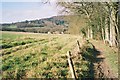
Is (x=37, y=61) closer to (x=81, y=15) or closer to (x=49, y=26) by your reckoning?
(x=81, y=15)

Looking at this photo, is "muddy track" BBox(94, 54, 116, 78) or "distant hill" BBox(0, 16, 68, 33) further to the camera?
"distant hill" BBox(0, 16, 68, 33)

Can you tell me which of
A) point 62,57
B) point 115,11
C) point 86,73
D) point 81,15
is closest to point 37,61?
point 62,57

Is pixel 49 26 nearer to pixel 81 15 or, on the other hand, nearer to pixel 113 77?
pixel 81 15

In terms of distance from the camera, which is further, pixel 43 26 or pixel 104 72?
pixel 43 26

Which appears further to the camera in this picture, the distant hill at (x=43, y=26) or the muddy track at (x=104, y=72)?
the distant hill at (x=43, y=26)

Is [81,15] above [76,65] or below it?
above

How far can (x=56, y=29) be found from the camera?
80.1 m

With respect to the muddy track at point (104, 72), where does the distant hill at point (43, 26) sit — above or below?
above

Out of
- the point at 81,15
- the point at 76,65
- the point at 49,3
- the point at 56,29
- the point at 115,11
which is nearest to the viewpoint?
the point at 76,65

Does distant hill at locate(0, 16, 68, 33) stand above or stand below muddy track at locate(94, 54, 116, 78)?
above

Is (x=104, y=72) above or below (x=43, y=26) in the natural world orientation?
below

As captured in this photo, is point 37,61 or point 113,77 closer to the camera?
point 113,77

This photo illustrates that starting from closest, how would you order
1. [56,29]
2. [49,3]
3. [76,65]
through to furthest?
1. [76,65]
2. [49,3]
3. [56,29]

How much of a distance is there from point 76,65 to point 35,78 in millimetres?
4139
